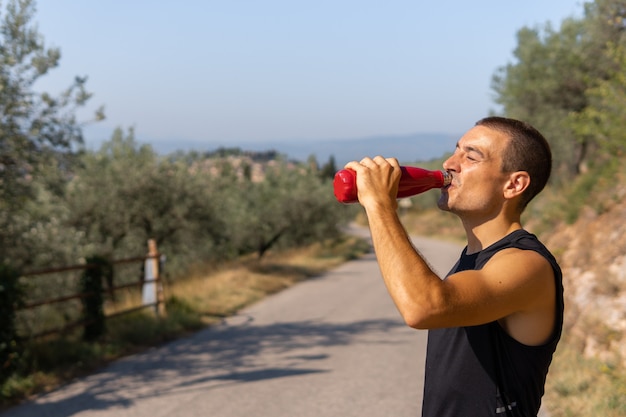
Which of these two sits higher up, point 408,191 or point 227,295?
point 408,191

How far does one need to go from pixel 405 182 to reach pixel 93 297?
9833mm

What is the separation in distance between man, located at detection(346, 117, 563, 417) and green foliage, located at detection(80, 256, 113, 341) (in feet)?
31.2

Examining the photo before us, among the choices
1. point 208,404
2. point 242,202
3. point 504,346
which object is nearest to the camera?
point 504,346

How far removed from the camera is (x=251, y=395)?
8008 millimetres

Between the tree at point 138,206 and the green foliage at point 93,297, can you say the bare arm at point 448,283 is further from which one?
the tree at point 138,206

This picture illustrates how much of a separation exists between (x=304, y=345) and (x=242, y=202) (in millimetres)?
21374

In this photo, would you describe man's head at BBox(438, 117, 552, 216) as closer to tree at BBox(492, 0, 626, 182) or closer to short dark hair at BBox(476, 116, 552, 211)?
short dark hair at BBox(476, 116, 552, 211)

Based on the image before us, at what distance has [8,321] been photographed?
27.8 feet

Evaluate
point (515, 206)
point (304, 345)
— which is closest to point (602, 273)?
point (304, 345)

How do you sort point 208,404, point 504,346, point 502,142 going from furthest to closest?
point 208,404 < point 502,142 < point 504,346

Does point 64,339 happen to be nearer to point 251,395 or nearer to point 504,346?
point 251,395

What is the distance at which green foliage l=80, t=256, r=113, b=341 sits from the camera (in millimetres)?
10914

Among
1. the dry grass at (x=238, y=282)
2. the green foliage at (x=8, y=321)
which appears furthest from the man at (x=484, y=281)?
the dry grass at (x=238, y=282)

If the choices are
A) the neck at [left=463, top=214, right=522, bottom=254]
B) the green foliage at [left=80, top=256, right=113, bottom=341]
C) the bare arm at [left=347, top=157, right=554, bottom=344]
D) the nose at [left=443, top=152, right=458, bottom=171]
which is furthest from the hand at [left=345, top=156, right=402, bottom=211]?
the green foliage at [left=80, top=256, right=113, bottom=341]
